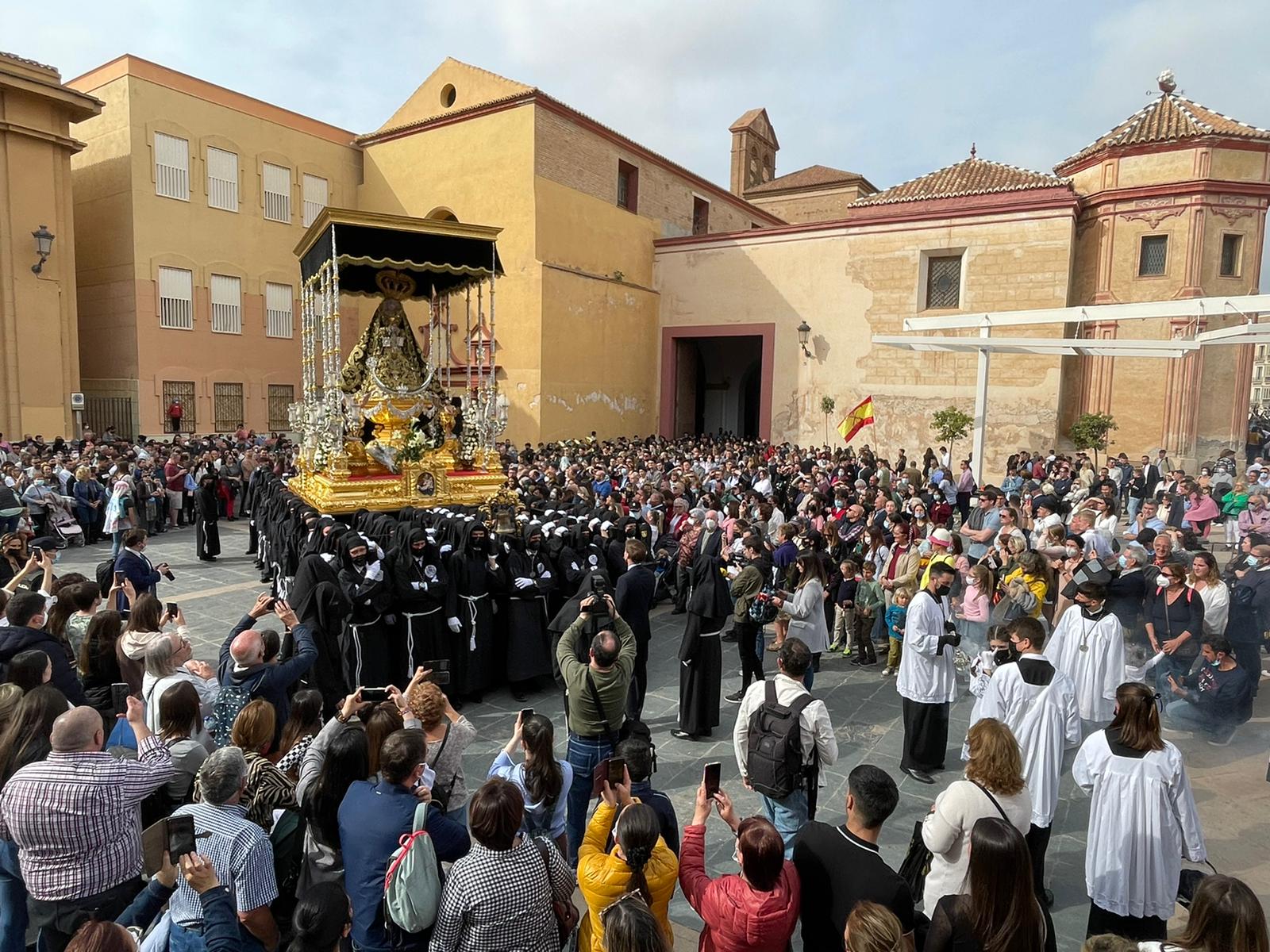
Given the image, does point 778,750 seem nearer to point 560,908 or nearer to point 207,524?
point 560,908

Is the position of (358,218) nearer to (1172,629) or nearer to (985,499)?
(985,499)

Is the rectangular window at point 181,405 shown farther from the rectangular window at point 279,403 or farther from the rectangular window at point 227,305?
the rectangular window at point 279,403

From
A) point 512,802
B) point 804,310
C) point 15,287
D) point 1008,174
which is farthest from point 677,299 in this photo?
point 512,802

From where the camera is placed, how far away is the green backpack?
2.71 meters

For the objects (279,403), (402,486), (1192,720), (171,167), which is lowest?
(1192,720)

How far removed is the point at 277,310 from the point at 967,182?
68.5 ft

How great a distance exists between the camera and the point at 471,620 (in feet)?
23.4

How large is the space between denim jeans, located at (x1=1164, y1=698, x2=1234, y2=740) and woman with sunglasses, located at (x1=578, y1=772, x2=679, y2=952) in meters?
5.75

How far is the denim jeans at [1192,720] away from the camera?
627cm

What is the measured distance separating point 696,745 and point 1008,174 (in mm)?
21755

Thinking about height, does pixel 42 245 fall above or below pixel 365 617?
above

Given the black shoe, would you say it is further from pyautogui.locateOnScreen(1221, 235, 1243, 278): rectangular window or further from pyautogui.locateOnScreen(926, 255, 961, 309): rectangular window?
pyautogui.locateOnScreen(1221, 235, 1243, 278): rectangular window

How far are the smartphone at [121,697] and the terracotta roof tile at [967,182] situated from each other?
876 inches

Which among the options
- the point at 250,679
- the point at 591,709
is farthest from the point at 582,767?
the point at 250,679
